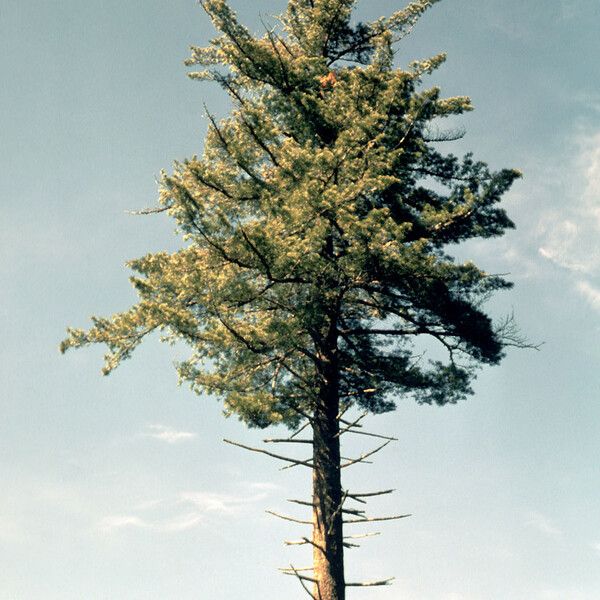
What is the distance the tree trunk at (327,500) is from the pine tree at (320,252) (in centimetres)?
2

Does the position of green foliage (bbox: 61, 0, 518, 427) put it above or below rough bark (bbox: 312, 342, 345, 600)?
above

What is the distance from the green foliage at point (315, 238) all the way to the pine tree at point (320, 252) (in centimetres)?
4

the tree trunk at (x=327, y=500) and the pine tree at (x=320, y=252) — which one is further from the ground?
the pine tree at (x=320, y=252)

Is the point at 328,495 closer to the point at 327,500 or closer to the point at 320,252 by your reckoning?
the point at 327,500

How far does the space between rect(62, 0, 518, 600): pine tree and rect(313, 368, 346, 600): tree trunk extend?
22 millimetres

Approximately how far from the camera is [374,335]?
1166cm

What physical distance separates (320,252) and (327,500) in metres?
4.17

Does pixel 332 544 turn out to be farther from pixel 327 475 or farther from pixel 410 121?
pixel 410 121

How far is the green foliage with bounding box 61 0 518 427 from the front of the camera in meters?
8.59

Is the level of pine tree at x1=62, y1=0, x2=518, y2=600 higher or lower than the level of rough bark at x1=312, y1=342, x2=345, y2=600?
higher

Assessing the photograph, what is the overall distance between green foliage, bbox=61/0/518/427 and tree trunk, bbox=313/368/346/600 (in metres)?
0.47

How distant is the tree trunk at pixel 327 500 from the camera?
26.6 ft

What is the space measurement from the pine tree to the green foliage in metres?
0.04

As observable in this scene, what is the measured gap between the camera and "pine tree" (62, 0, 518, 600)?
8.53m
